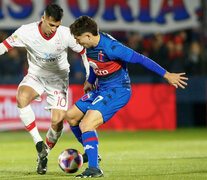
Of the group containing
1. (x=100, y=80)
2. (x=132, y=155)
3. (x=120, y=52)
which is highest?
(x=120, y=52)

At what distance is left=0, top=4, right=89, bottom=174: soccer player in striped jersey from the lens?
25.8 feet

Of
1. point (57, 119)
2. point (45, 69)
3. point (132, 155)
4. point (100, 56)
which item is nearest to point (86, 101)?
point (100, 56)

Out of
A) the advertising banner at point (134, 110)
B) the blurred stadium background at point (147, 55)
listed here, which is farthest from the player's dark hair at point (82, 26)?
the blurred stadium background at point (147, 55)

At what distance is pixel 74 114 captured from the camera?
289 inches

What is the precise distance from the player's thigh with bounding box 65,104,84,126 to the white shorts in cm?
82

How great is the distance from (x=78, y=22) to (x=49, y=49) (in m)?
1.42

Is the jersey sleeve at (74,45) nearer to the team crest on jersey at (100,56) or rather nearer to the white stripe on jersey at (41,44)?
the white stripe on jersey at (41,44)

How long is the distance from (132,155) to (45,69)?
2341mm

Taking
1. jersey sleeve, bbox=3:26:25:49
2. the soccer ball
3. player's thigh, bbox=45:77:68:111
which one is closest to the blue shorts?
the soccer ball

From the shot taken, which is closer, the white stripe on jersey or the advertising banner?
the white stripe on jersey

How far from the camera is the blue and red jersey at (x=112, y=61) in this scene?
270 inches

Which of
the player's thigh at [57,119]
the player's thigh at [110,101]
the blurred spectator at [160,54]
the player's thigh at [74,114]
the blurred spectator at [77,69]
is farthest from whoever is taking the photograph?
the blurred spectator at [77,69]

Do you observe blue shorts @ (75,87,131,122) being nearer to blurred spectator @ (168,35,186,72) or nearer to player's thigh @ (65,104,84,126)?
player's thigh @ (65,104,84,126)

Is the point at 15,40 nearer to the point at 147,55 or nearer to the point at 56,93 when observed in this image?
the point at 56,93
